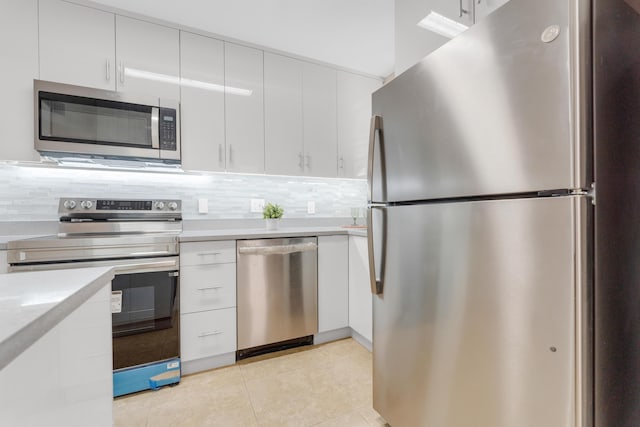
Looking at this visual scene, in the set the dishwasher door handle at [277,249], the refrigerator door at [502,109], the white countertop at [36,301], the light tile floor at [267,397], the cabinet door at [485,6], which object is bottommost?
the light tile floor at [267,397]

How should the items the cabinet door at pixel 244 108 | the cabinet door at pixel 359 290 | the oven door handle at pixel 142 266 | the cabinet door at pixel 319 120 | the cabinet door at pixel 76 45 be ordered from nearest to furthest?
the oven door handle at pixel 142 266, the cabinet door at pixel 76 45, the cabinet door at pixel 359 290, the cabinet door at pixel 244 108, the cabinet door at pixel 319 120

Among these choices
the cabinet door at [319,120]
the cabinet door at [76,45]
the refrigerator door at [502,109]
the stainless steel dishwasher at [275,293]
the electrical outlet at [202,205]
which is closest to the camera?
the refrigerator door at [502,109]

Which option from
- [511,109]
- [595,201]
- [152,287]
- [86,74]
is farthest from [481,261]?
[86,74]

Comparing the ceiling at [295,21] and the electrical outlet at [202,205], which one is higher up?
the ceiling at [295,21]

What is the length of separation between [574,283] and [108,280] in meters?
1.21

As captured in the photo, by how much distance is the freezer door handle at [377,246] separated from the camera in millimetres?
1324

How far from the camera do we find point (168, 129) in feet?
6.58

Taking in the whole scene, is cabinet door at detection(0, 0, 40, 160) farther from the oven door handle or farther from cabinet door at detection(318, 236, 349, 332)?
cabinet door at detection(318, 236, 349, 332)

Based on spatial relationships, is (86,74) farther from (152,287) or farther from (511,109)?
(511,109)

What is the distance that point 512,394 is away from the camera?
2.69 feet

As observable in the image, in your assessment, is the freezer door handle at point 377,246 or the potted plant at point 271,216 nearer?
the freezer door handle at point 377,246

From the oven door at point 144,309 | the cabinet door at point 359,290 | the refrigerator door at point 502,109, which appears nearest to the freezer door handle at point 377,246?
the refrigerator door at point 502,109

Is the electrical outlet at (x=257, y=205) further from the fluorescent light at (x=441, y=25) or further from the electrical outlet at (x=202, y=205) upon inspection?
the fluorescent light at (x=441, y=25)

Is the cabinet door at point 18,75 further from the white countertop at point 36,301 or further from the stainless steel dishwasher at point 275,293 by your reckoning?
the white countertop at point 36,301
